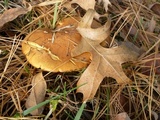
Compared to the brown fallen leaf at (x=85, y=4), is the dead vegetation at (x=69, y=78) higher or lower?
lower

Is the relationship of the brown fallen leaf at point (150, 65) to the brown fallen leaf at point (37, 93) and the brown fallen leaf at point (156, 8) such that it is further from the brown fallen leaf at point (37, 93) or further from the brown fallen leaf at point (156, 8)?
the brown fallen leaf at point (156, 8)

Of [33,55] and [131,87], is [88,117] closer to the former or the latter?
[131,87]

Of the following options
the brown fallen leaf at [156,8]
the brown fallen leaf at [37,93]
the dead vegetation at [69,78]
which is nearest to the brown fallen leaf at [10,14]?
the dead vegetation at [69,78]

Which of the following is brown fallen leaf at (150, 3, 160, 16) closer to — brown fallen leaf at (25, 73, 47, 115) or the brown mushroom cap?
the brown mushroom cap

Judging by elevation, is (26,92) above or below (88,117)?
above

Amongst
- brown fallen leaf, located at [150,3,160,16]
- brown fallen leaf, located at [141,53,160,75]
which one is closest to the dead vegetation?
brown fallen leaf, located at [141,53,160,75]

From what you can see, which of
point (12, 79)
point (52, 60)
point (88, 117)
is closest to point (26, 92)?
point (12, 79)

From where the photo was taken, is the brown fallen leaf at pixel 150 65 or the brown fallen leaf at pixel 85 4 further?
the brown fallen leaf at pixel 85 4
